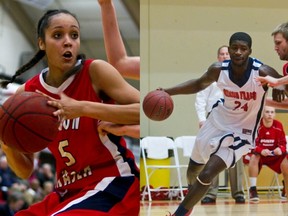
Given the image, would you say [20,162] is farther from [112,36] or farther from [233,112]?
[233,112]

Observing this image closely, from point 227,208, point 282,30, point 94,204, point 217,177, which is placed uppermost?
point 282,30

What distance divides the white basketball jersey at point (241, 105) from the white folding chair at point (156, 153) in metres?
0.83

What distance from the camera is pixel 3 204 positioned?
11.0 feet

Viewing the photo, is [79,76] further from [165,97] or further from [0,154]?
[0,154]

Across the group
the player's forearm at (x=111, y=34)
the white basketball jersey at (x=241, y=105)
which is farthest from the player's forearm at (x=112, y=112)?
the white basketball jersey at (x=241, y=105)

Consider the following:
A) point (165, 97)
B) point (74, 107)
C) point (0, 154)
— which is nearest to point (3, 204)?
point (0, 154)

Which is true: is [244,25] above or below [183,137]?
above

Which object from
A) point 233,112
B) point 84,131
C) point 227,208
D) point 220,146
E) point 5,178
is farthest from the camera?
point 227,208

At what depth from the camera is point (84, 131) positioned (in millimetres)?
1760

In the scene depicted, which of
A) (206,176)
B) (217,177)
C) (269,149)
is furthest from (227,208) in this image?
(206,176)

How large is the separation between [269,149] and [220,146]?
1190 millimetres

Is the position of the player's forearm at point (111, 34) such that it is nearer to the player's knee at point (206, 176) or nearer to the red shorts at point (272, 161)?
the player's knee at point (206, 176)

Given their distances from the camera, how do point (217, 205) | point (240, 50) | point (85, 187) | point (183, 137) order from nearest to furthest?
1. point (85, 187)
2. point (240, 50)
3. point (217, 205)
4. point (183, 137)

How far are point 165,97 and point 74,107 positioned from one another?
5.22 ft
